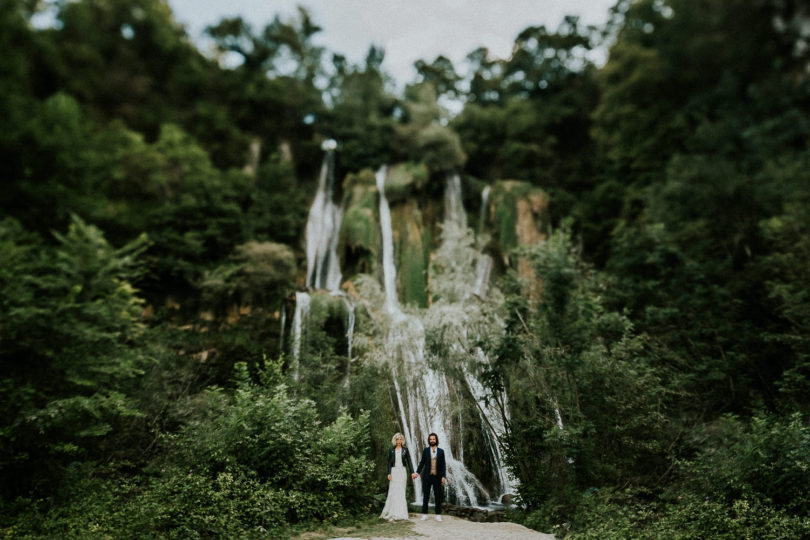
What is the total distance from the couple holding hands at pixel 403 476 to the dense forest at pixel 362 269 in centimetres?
55

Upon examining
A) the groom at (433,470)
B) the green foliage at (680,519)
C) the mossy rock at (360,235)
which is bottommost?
the green foliage at (680,519)

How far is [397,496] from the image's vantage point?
7.73 meters

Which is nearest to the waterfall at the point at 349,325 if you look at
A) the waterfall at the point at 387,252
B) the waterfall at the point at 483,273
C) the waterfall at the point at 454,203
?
A: the waterfall at the point at 387,252

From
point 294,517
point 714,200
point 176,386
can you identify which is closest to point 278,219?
point 176,386

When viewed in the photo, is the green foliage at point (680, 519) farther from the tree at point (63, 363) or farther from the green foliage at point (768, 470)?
the tree at point (63, 363)

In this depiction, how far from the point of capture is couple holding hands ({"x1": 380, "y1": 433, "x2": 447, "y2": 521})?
7.72m

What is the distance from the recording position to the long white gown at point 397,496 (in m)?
7.70

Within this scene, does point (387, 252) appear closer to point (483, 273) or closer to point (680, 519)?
point (483, 273)

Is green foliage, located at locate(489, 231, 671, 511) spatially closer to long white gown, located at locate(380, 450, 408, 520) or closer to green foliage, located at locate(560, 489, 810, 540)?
green foliage, located at locate(560, 489, 810, 540)

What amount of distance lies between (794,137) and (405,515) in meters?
16.6

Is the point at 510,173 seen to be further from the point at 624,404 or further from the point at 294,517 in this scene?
the point at 294,517

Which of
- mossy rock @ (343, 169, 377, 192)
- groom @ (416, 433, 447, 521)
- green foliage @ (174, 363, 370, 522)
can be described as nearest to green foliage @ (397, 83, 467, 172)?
mossy rock @ (343, 169, 377, 192)

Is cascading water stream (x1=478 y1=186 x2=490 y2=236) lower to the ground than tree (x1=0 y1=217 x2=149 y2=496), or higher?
higher

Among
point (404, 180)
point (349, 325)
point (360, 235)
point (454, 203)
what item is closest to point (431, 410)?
point (349, 325)
